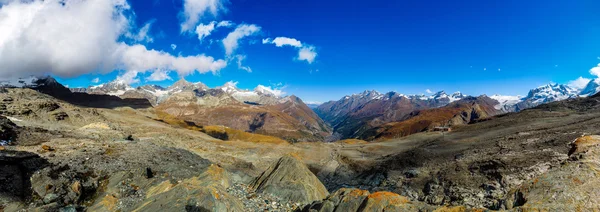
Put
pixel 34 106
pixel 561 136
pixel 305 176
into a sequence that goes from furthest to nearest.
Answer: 1. pixel 34 106
2. pixel 561 136
3. pixel 305 176

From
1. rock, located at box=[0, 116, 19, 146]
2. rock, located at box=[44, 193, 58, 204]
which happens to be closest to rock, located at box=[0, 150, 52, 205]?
rock, located at box=[44, 193, 58, 204]

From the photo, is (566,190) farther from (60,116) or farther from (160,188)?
(60,116)

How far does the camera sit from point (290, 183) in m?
23.6

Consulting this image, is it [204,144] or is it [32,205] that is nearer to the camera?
[32,205]

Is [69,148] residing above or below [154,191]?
above

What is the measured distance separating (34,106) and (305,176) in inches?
3213

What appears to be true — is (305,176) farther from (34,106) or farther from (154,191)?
(34,106)

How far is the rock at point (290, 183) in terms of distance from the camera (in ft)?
71.9

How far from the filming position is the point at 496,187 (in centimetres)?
3622

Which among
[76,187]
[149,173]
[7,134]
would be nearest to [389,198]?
[149,173]

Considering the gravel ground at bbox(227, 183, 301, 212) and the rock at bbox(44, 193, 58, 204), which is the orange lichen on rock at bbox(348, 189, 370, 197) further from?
the rock at bbox(44, 193, 58, 204)

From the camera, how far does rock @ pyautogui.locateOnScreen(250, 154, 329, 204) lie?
2191 centimetres

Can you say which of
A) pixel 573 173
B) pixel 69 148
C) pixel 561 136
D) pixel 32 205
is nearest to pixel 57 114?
pixel 69 148

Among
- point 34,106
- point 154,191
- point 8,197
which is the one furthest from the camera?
point 34,106
